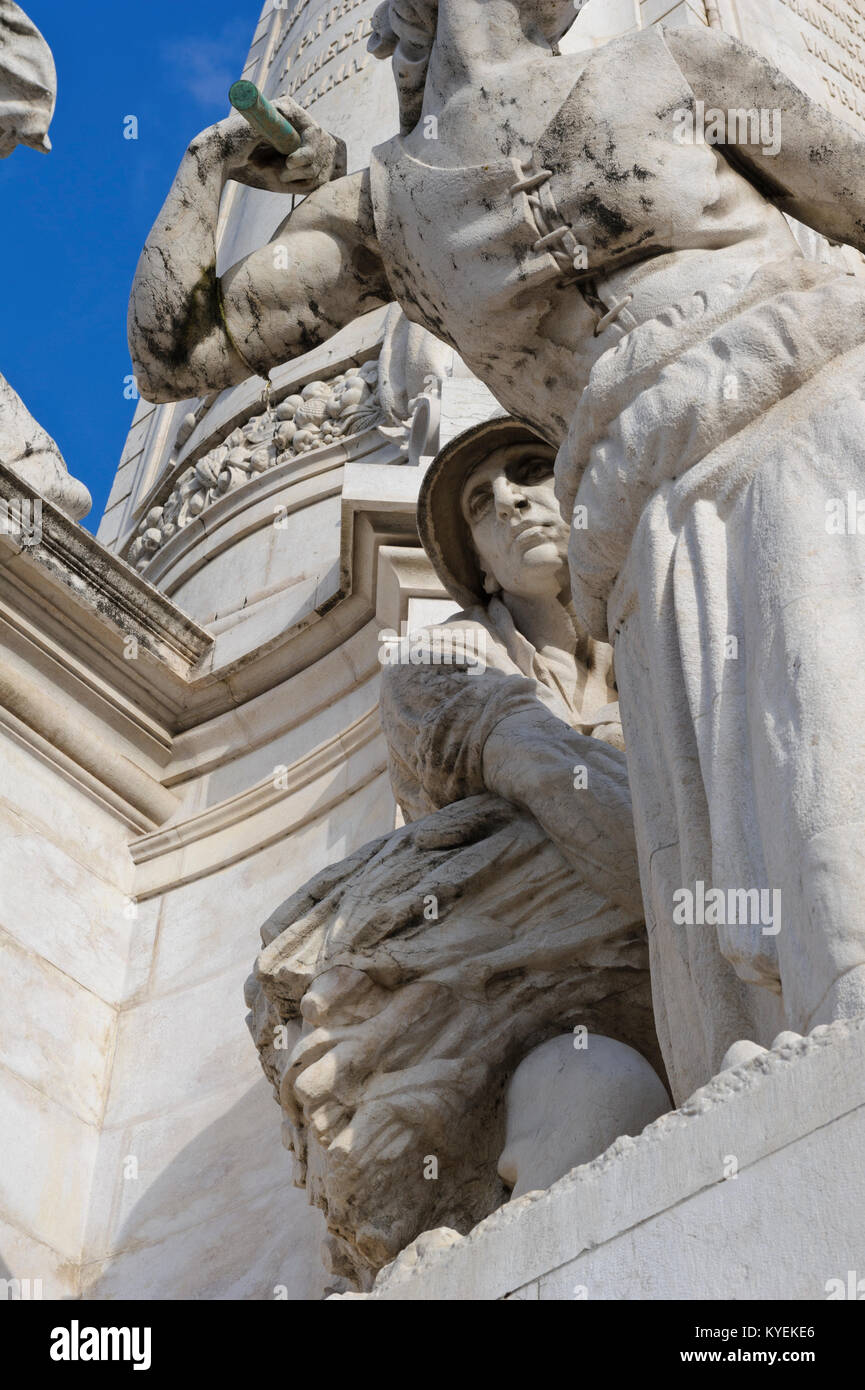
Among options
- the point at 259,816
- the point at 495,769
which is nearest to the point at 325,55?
the point at 259,816

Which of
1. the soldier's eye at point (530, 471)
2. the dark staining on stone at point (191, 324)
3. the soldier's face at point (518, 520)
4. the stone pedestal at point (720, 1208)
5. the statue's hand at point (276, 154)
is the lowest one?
the stone pedestal at point (720, 1208)

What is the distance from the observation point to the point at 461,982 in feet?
12.5

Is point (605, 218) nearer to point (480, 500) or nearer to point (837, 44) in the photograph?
point (480, 500)

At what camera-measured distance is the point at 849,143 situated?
3988 millimetres

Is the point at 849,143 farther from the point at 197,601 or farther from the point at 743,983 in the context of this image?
the point at 197,601

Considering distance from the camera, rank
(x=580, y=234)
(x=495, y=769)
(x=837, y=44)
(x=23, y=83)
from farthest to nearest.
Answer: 1. (x=837, y=44)
2. (x=23, y=83)
3. (x=495, y=769)
4. (x=580, y=234)

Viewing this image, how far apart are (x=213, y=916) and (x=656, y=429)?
3.36 metres

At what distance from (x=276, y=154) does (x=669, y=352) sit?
1412 millimetres

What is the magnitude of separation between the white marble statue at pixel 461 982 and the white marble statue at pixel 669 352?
0.22 m

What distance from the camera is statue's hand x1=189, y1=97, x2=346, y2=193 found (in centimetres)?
431

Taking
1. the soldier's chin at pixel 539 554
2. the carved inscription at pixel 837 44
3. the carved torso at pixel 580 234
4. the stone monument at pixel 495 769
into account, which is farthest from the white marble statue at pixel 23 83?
the carved inscription at pixel 837 44

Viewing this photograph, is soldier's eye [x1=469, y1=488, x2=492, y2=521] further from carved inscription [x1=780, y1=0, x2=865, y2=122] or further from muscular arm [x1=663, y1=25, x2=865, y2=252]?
carved inscription [x1=780, y1=0, x2=865, y2=122]

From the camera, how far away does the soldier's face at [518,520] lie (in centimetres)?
506

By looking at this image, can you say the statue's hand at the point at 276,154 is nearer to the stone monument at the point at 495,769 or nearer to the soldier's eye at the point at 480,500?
the stone monument at the point at 495,769
